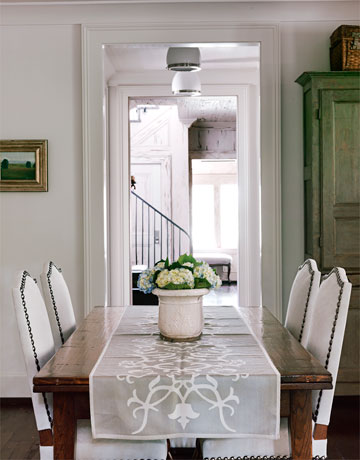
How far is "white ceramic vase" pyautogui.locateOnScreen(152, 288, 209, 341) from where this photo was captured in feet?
8.38

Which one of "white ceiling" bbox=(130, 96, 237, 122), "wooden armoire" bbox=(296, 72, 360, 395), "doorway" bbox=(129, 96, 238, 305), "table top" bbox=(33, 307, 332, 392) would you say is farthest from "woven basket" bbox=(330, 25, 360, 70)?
"doorway" bbox=(129, 96, 238, 305)

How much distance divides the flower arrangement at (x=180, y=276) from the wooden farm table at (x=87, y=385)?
1.03 ft

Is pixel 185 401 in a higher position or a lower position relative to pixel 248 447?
higher

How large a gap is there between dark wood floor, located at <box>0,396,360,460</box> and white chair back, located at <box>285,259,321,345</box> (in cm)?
83

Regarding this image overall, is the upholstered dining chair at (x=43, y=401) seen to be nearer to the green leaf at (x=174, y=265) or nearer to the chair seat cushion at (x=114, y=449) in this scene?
the chair seat cushion at (x=114, y=449)

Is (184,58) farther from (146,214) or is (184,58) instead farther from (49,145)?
(146,214)

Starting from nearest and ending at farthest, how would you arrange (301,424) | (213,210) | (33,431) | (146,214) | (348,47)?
(301,424), (33,431), (348,47), (146,214), (213,210)

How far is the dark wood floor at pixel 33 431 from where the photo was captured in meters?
3.45

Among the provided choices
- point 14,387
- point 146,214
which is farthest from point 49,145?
point 146,214

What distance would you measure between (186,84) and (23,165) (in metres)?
1.64

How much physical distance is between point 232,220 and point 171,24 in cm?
817

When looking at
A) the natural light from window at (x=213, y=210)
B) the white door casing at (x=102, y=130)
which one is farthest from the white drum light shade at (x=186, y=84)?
the natural light from window at (x=213, y=210)

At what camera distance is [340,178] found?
4.16 meters

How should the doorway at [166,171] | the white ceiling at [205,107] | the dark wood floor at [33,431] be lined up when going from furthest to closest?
the doorway at [166,171] → the white ceiling at [205,107] → the dark wood floor at [33,431]
